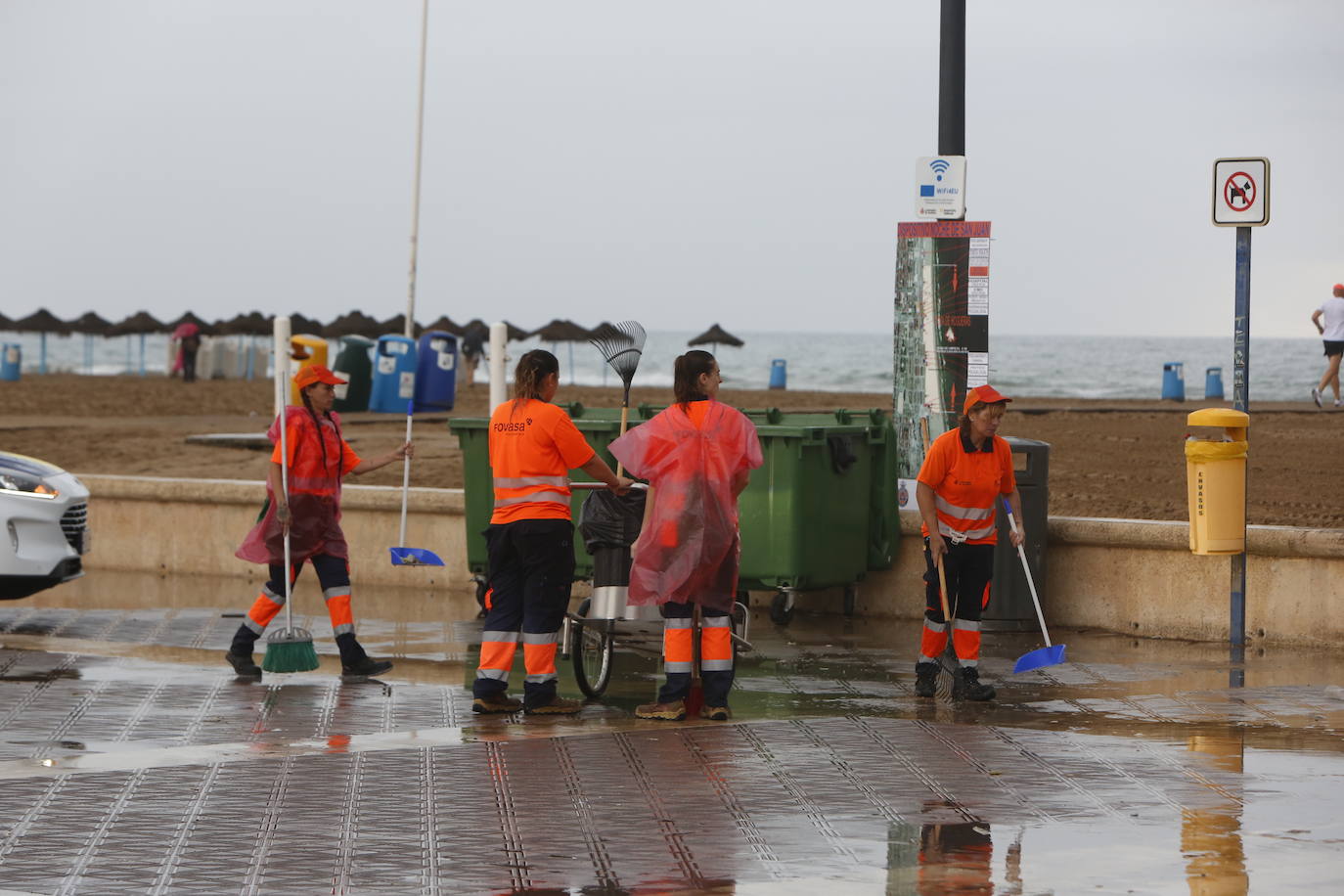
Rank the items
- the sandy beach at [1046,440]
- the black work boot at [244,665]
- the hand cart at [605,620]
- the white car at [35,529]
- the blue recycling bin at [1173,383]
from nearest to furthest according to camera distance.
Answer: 1. the hand cart at [605,620]
2. the black work boot at [244,665]
3. the white car at [35,529]
4. the sandy beach at [1046,440]
5. the blue recycling bin at [1173,383]

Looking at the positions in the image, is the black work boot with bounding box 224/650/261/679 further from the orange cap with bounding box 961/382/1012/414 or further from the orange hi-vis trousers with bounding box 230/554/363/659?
the orange cap with bounding box 961/382/1012/414

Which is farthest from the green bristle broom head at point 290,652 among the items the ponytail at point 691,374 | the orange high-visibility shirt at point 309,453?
the ponytail at point 691,374

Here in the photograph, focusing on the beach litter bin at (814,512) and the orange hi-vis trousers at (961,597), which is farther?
the beach litter bin at (814,512)

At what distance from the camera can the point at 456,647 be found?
12391 millimetres

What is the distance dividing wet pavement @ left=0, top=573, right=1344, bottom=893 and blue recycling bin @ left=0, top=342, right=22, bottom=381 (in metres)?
48.6

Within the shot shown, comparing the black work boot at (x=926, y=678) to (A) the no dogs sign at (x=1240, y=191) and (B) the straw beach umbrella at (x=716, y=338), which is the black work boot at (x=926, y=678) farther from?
(B) the straw beach umbrella at (x=716, y=338)

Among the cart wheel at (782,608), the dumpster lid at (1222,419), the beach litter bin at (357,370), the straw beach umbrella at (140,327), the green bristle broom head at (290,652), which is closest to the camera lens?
the green bristle broom head at (290,652)

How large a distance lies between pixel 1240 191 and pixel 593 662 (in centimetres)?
473

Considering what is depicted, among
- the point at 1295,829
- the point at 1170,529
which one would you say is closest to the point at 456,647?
the point at 1170,529

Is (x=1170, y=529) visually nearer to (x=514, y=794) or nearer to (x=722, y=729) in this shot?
(x=722, y=729)

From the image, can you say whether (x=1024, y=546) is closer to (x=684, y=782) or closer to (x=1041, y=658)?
(x=1041, y=658)

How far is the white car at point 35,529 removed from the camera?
1285 cm

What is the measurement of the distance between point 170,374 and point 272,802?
58.4 metres

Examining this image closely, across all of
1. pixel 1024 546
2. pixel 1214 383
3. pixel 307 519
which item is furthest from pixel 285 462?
pixel 1214 383
